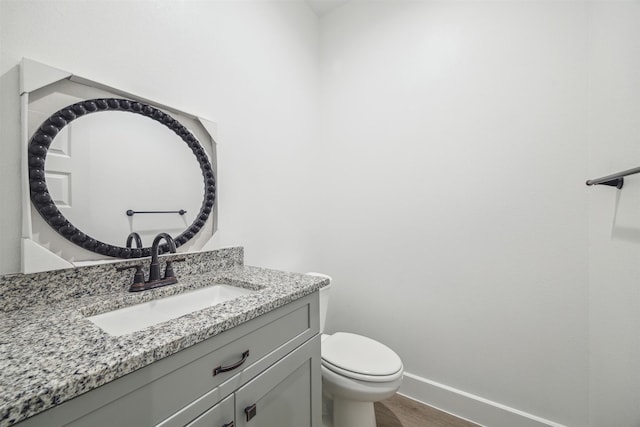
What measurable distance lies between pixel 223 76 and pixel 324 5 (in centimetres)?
118

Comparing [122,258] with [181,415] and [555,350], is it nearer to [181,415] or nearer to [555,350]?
[181,415]

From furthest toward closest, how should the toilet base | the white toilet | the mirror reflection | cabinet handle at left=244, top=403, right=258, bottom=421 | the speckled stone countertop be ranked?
1. the toilet base
2. the white toilet
3. the mirror reflection
4. cabinet handle at left=244, top=403, right=258, bottom=421
5. the speckled stone countertop

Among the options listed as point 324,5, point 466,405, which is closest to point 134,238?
point 466,405

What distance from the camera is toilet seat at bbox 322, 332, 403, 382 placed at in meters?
1.15

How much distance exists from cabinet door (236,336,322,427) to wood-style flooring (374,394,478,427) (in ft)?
2.29

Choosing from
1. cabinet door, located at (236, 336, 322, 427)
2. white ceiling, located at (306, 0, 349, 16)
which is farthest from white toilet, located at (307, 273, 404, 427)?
white ceiling, located at (306, 0, 349, 16)

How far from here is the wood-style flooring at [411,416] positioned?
141cm

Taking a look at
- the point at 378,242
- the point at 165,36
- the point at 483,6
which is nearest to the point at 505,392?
the point at 378,242

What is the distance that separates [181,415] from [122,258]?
65 cm

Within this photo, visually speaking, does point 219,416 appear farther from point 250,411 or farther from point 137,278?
point 137,278

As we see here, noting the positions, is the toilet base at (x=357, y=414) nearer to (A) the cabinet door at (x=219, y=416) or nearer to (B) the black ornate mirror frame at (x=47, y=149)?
(A) the cabinet door at (x=219, y=416)

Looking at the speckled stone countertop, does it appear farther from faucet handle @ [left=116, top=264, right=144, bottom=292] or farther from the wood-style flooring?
the wood-style flooring

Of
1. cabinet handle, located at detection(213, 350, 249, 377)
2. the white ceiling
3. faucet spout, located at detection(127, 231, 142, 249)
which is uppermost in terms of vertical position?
the white ceiling

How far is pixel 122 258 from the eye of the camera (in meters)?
0.95
